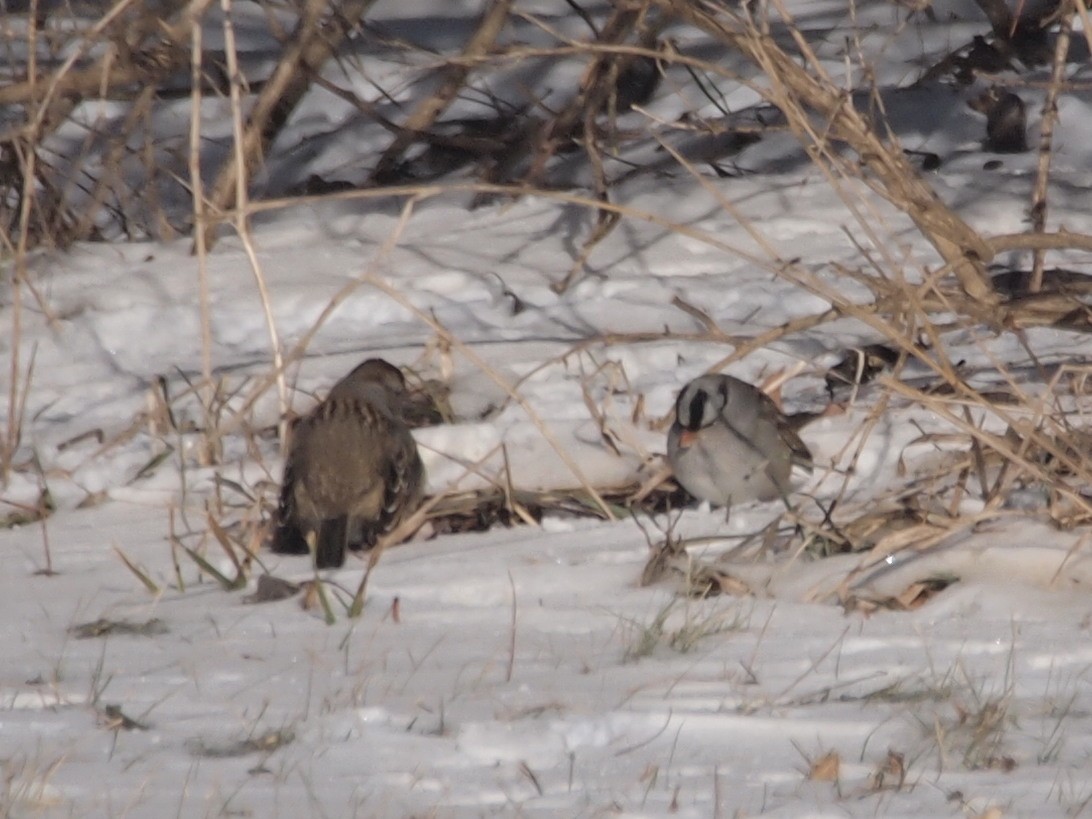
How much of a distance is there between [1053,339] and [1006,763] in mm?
3991

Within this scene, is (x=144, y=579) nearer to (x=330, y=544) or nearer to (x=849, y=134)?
(x=330, y=544)

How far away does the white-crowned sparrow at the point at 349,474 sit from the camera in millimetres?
5230

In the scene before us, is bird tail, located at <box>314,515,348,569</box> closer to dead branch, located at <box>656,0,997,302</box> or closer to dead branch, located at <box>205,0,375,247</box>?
dead branch, located at <box>656,0,997,302</box>

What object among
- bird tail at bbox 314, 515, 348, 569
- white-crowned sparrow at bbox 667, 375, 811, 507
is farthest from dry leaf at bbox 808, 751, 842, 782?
white-crowned sparrow at bbox 667, 375, 811, 507

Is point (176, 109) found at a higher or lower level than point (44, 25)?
lower

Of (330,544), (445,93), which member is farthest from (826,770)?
(445,93)

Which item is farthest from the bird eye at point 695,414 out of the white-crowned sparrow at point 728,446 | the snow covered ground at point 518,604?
the snow covered ground at point 518,604

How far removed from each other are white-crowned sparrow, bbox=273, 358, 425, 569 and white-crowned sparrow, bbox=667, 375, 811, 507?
0.82m

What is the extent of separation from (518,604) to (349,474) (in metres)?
1.39

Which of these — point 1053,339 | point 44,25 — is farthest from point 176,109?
point 1053,339

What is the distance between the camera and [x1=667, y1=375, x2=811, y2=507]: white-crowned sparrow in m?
5.35

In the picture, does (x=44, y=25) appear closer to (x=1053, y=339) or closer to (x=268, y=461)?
(x=268, y=461)

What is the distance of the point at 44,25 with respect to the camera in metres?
8.75

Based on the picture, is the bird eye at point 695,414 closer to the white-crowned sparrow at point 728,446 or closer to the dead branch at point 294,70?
the white-crowned sparrow at point 728,446
